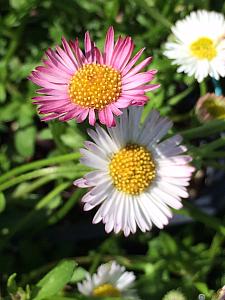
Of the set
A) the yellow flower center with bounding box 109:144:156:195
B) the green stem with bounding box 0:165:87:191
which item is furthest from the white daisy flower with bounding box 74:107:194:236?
the green stem with bounding box 0:165:87:191

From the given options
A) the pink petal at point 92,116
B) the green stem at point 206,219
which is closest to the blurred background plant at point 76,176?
the green stem at point 206,219

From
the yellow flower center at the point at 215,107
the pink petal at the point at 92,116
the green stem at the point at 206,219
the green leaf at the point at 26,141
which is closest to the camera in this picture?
the pink petal at the point at 92,116

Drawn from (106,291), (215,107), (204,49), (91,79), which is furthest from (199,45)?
(106,291)

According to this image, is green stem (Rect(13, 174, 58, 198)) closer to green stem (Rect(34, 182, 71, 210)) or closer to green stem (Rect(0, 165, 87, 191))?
green stem (Rect(34, 182, 71, 210))

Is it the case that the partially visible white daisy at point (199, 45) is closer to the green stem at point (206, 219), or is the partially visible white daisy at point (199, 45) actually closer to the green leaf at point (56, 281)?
the green stem at point (206, 219)

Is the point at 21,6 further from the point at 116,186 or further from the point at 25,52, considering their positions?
the point at 116,186

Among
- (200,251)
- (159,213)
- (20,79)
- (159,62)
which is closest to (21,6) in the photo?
(20,79)
